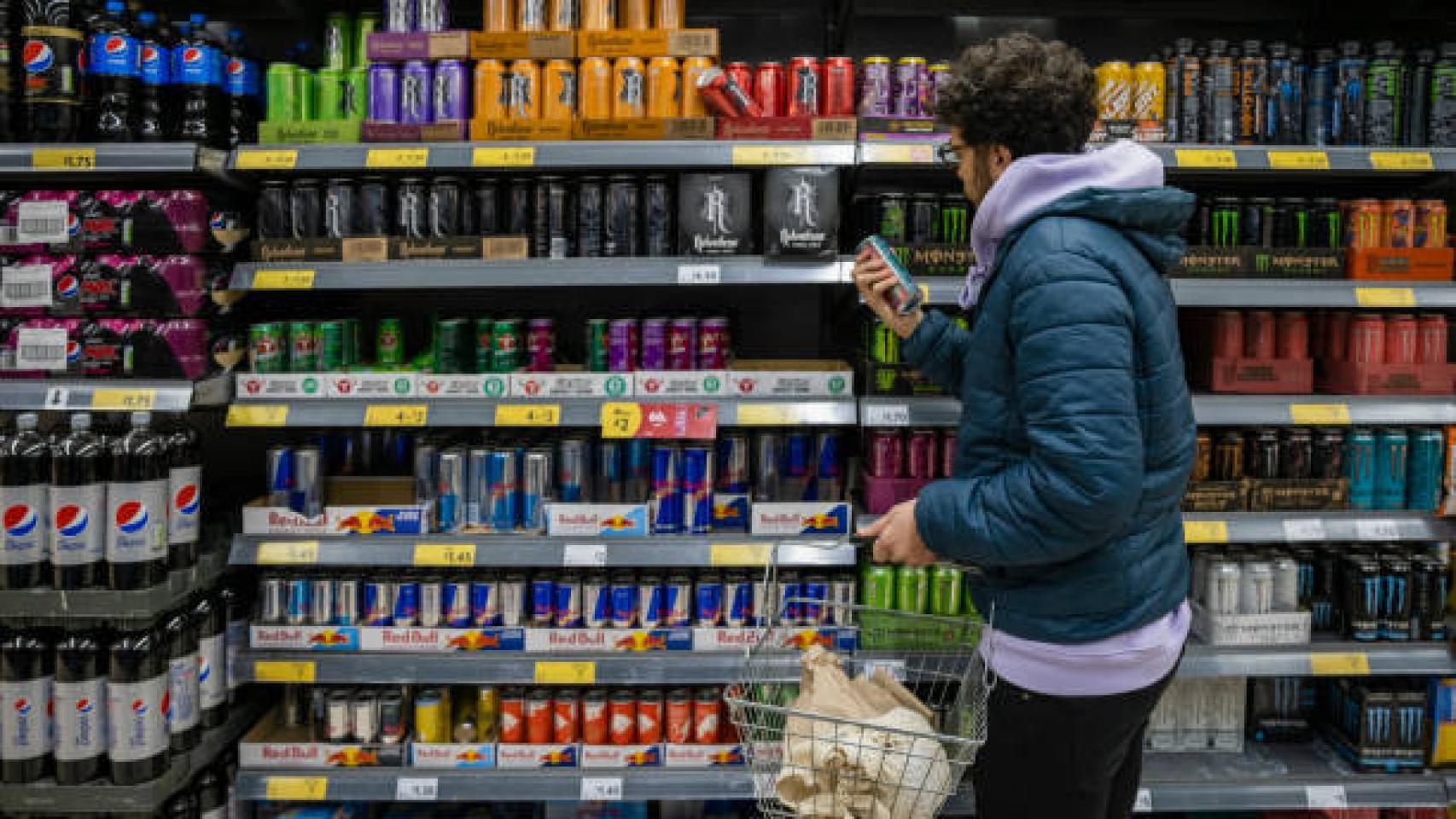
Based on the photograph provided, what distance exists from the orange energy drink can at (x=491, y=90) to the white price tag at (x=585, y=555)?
1105mm

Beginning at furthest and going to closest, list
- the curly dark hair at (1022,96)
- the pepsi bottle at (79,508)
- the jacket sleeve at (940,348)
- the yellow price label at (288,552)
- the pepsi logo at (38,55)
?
the yellow price label at (288,552) → the pepsi logo at (38,55) → the pepsi bottle at (79,508) → the jacket sleeve at (940,348) → the curly dark hair at (1022,96)

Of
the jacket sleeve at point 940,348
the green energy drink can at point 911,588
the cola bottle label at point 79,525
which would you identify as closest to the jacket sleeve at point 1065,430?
the jacket sleeve at point 940,348

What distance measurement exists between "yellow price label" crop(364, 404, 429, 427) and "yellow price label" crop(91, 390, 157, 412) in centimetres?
51

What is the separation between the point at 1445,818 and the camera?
2.82 meters

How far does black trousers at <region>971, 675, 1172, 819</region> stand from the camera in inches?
63.7

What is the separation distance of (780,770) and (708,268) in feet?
4.47

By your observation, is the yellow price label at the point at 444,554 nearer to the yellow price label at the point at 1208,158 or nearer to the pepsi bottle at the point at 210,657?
the pepsi bottle at the point at 210,657

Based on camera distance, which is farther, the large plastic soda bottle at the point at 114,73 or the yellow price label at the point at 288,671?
the yellow price label at the point at 288,671

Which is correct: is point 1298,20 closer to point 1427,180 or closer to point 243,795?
point 1427,180

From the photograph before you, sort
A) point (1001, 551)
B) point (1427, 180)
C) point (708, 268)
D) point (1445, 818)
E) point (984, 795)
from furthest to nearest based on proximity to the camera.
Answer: point (1427, 180)
point (1445, 818)
point (708, 268)
point (984, 795)
point (1001, 551)

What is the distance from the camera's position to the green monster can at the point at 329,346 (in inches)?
107

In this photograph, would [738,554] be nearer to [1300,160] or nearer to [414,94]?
[414,94]

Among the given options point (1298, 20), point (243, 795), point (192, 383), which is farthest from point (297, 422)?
point (1298, 20)

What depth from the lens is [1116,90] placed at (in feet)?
8.65
